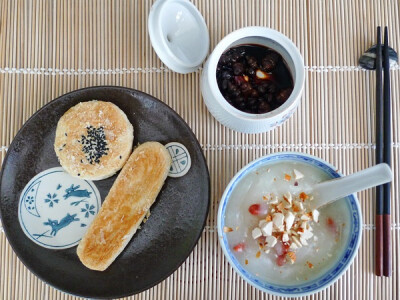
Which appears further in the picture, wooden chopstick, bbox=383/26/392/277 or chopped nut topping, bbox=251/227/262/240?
wooden chopstick, bbox=383/26/392/277

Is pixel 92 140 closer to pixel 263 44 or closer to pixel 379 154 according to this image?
pixel 263 44

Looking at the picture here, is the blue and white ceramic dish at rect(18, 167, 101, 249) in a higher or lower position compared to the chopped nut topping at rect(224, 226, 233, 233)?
higher

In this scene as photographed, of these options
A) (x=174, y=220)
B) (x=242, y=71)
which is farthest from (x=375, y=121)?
(x=174, y=220)

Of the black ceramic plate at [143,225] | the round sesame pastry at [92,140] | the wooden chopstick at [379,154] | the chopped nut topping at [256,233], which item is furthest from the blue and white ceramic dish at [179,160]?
the wooden chopstick at [379,154]

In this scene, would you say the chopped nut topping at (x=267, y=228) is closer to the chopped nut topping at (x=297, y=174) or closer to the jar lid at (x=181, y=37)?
the chopped nut topping at (x=297, y=174)

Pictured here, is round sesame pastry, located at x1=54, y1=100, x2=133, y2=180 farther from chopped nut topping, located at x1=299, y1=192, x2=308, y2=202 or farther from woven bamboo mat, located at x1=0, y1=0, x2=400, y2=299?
chopped nut topping, located at x1=299, y1=192, x2=308, y2=202

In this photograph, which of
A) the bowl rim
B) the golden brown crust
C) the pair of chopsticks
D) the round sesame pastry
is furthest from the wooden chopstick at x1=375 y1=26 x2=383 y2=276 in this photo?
the round sesame pastry
